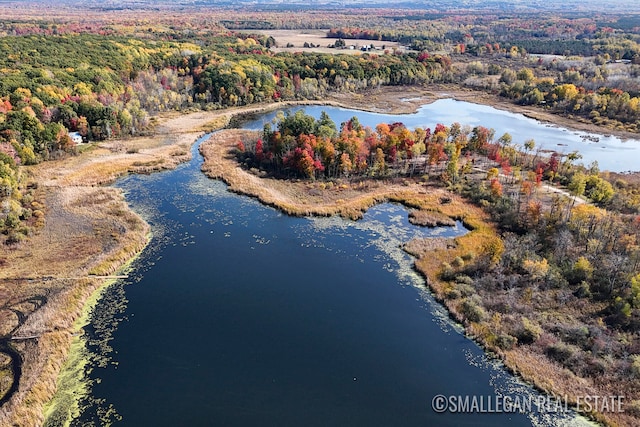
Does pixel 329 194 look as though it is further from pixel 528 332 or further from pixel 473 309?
pixel 528 332

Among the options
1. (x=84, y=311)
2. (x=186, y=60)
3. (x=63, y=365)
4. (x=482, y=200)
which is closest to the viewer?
(x=63, y=365)

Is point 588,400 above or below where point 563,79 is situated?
below

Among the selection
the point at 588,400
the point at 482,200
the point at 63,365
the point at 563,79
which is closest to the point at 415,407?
the point at 588,400

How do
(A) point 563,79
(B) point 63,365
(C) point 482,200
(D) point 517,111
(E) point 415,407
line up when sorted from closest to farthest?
(E) point 415,407 → (B) point 63,365 → (C) point 482,200 → (D) point 517,111 → (A) point 563,79

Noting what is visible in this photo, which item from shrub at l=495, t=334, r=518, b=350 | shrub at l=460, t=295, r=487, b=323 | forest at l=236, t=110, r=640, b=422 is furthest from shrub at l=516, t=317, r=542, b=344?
shrub at l=460, t=295, r=487, b=323

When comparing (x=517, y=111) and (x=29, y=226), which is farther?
(x=517, y=111)

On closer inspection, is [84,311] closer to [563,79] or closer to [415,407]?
[415,407]

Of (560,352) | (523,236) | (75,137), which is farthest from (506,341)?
(75,137)

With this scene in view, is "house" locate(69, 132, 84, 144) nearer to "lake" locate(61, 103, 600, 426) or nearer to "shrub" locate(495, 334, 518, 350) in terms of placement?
"lake" locate(61, 103, 600, 426)
